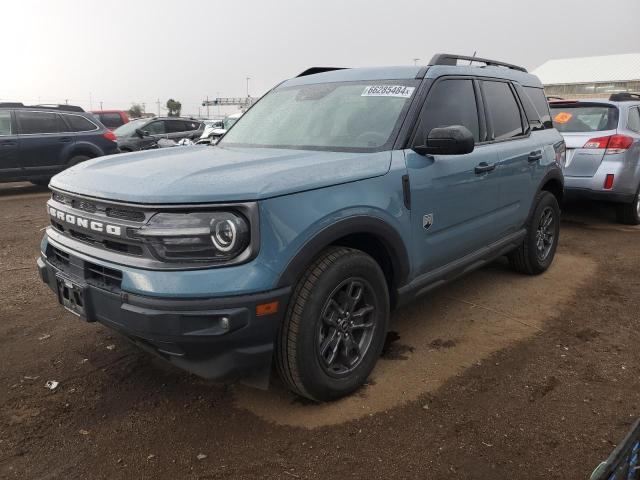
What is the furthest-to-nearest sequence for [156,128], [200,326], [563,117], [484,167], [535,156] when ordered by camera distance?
[156,128] < [563,117] < [535,156] < [484,167] < [200,326]

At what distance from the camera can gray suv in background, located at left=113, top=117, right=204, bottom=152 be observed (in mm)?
13030

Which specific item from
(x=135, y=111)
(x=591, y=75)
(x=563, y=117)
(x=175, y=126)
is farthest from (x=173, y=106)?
(x=563, y=117)

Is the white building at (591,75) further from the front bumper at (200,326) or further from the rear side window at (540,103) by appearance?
the front bumper at (200,326)

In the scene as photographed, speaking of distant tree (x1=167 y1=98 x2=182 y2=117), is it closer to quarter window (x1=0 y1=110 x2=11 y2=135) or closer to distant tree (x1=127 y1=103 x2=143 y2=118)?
distant tree (x1=127 y1=103 x2=143 y2=118)

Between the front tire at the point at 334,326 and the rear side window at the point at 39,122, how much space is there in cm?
951

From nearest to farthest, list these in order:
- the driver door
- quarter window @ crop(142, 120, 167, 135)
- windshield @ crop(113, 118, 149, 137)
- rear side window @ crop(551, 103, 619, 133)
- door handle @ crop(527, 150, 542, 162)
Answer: the driver door < door handle @ crop(527, 150, 542, 162) < rear side window @ crop(551, 103, 619, 133) < windshield @ crop(113, 118, 149, 137) < quarter window @ crop(142, 120, 167, 135)

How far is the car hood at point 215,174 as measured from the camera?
7.41ft

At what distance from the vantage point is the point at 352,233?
268cm

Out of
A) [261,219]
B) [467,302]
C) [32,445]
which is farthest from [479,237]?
[32,445]

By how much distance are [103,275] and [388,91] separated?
6.91ft

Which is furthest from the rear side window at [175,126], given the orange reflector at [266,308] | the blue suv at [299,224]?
the orange reflector at [266,308]

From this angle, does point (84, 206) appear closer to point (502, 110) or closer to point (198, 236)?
point (198, 236)

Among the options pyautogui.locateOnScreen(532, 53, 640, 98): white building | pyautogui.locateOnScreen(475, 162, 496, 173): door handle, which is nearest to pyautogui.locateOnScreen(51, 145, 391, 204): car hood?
pyautogui.locateOnScreen(475, 162, 496, 173): door handle

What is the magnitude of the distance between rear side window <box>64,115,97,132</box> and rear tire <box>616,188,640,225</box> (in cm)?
993
